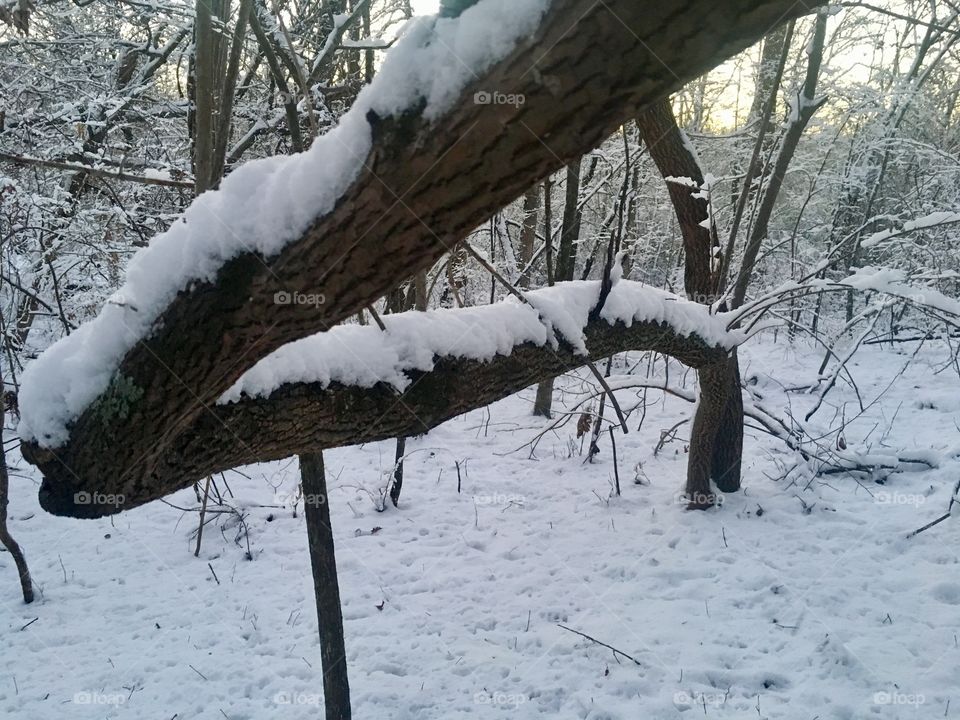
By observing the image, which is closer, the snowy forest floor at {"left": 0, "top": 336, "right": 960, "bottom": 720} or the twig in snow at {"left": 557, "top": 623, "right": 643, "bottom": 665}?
the snowy forest floor at {"left": 0, "top": 336, "right": 960, "bottom": 720}

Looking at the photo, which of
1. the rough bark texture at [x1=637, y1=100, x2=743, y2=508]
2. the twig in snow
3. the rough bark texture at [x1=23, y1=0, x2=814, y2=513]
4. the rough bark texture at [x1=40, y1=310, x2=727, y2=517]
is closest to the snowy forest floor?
the twig in snow

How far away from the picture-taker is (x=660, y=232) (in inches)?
432

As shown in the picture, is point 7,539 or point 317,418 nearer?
point 317,418

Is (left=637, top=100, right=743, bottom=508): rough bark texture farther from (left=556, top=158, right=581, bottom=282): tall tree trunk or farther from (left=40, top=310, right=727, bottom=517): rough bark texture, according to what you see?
(left=40, top=310, right=727, bottom=517): rough bark texture

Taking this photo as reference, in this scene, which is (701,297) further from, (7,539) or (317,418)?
(7,539)

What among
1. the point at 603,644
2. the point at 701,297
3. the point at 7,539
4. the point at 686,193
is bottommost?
the point at 603,644

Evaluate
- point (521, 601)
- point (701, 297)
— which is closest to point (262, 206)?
point (521, 601)

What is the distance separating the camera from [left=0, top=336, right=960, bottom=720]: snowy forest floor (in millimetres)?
2865

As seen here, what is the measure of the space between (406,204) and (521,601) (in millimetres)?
3310

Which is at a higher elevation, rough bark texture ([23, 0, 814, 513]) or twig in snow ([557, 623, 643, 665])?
rough bark texture ([23, 0, 814, 513])

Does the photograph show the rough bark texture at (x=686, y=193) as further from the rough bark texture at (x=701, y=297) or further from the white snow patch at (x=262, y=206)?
the white snow patch at (x=262, y=206)

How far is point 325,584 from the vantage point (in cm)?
250

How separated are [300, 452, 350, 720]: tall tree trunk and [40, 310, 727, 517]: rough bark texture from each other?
571mm

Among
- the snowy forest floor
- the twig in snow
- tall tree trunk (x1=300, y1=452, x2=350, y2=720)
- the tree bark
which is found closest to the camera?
the tree bark
